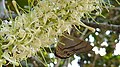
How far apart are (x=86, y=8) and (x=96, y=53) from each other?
4.82ft

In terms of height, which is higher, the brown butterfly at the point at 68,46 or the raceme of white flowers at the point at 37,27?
the raceme of white flowers at the point at 37,27

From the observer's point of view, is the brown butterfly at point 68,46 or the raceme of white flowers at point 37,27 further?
the brown butterfly at point 68,46

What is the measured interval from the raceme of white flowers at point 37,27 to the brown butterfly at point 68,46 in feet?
0.18

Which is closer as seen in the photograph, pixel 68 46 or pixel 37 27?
pixel 37 27

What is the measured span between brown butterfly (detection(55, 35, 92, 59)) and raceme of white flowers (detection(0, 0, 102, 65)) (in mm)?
55

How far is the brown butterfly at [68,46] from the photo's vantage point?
2.62 ft

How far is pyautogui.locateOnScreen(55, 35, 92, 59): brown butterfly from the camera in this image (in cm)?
80

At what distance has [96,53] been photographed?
86.8 inches

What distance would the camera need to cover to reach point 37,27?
694 millimetres

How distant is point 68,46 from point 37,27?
5.6 inches

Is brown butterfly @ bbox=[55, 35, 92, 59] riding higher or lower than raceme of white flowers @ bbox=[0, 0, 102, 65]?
lower

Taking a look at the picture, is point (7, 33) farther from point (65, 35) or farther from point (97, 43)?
point (97, 43)

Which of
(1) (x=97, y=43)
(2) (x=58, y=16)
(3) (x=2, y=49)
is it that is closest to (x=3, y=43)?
(3) (x=2, y=49)

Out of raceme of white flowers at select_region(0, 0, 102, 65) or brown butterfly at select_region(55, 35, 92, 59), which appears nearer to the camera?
raceme of white flowers at select_region(0, 0, 102, 65)
